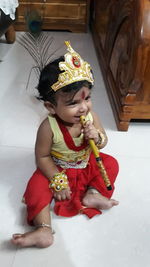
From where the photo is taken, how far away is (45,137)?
0.85 meters

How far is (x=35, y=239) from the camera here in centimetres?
79

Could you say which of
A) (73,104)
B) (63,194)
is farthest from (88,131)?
(63,194)

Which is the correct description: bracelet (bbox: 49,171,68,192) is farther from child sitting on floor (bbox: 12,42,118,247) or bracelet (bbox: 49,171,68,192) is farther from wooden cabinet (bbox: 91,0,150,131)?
wooden cabinet (bbox: 91,0,150,131)

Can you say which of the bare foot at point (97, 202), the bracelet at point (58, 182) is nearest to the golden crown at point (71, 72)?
the bracelet at point (58, 182)

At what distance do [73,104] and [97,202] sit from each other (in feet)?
1.15

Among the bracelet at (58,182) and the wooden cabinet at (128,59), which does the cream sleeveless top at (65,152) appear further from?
the wooden cabinet at (128,59)

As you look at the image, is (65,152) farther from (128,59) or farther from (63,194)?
(128,59)

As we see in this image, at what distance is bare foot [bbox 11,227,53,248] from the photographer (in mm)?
788

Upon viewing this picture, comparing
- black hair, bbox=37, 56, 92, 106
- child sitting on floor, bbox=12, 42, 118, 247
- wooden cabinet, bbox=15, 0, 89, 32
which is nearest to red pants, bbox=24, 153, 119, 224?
child sitting on floor, bbox=12, 42, 118, 247

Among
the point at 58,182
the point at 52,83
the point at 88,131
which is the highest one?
the point at 52,83

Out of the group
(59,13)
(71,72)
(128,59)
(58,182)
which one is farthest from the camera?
(59,13)

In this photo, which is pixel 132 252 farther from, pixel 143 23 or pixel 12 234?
pixel 143 23

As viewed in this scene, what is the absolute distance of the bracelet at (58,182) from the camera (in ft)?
2.85

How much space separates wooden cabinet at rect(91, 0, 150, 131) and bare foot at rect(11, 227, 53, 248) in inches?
25.5
